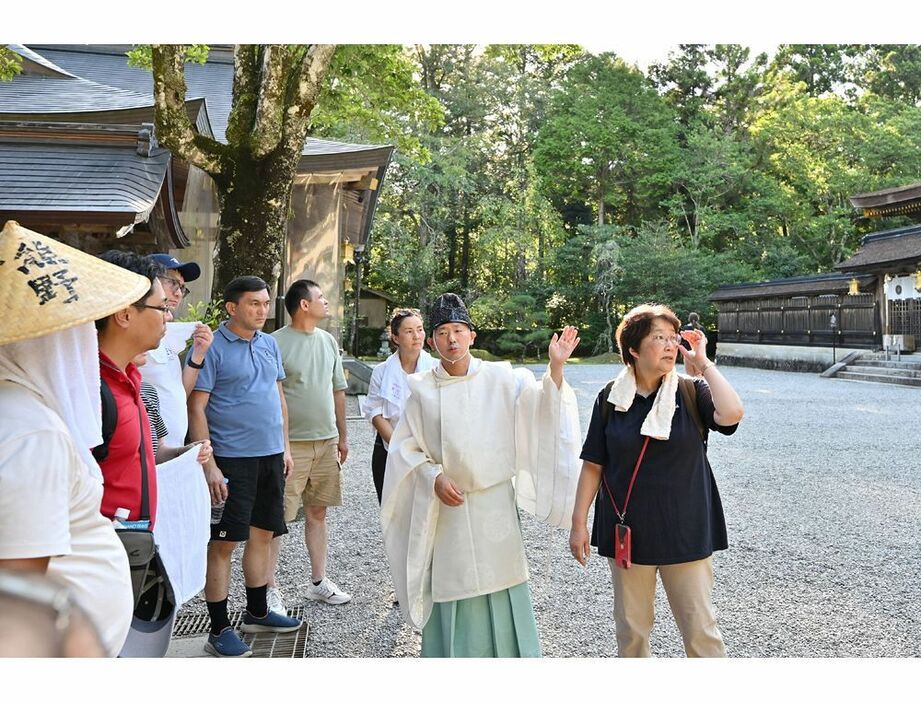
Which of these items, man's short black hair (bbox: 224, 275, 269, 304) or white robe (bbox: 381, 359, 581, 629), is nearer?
white robe (bbox: 381, 359, 581, 629)

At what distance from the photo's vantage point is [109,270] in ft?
4.56

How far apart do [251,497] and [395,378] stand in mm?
854

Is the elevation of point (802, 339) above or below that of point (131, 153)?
below

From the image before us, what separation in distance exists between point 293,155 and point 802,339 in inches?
633

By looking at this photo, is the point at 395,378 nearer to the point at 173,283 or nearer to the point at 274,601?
the point at 274,601

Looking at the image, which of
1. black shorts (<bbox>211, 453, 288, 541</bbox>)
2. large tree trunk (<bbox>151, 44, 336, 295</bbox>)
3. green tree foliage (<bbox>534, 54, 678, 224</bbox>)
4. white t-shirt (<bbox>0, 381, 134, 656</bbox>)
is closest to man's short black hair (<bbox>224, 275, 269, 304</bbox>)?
black shorts (<bbox>211, 453, 288, 541</bbox>)

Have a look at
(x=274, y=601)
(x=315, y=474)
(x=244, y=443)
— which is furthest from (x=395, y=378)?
(x=274, y=601)

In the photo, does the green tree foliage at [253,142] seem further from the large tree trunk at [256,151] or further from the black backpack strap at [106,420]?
the black backpack strap at [106,420]

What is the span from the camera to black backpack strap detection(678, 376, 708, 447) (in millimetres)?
2064

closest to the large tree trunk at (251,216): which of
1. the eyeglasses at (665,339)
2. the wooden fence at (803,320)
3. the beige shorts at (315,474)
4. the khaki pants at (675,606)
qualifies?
the beige shorts at (315,474)

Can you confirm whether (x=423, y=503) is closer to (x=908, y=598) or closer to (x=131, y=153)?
(x=908, y=598)

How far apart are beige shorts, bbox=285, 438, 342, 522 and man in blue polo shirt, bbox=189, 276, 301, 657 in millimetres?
287

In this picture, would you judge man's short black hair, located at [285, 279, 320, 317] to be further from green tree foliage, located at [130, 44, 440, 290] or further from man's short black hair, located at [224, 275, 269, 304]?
A: green tree foliage, located at [130, 44, 440, 290]

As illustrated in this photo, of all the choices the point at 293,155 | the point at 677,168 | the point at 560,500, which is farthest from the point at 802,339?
the point at 560,500
